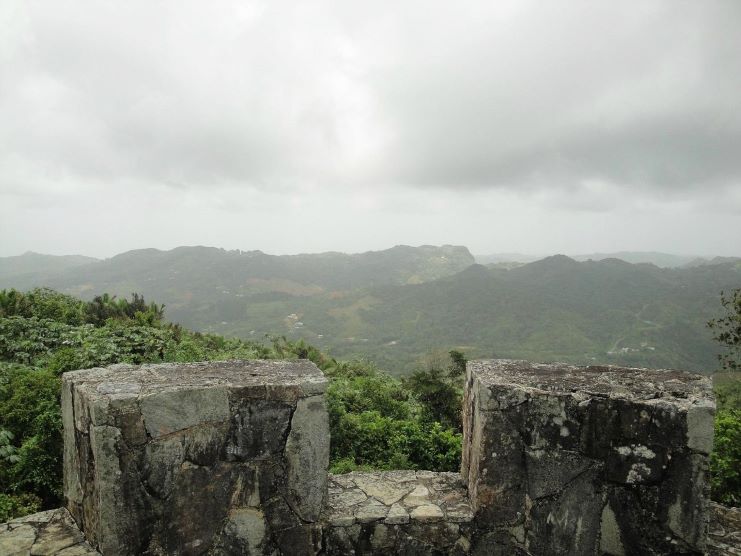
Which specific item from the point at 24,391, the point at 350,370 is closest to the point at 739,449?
the point at 24,391

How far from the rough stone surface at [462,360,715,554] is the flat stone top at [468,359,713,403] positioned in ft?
0.06

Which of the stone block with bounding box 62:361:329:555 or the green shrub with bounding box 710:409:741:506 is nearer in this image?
the stone block with bounding box 62:361:329:555

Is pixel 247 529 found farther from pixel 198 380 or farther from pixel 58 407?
pixel 58 407

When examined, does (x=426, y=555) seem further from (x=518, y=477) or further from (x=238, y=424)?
(x=238, y=424)

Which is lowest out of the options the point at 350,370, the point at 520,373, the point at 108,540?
the point at 350,370

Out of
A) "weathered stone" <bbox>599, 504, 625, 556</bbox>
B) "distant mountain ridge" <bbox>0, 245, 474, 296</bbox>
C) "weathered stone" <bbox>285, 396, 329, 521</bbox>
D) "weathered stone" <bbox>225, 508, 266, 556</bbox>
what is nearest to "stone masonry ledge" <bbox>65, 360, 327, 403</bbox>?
"weathered stone" <bbox>285, 396, 329, 521</bbox>

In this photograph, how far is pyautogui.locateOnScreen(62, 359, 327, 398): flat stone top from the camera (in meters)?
3.33

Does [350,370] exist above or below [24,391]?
below

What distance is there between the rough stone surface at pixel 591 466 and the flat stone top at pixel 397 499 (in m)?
0.32

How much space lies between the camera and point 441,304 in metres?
101

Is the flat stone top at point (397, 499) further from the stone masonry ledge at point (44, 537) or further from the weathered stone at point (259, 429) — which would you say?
the stone masonry ledge at point (44, 537)

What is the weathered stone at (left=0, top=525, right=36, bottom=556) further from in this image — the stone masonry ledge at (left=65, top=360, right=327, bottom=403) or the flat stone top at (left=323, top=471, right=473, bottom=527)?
the flat stone top at (left=323, top=471, right=473, bottom=527)

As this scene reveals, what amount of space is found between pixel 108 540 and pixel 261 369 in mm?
1568

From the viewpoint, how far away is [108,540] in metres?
3.08
